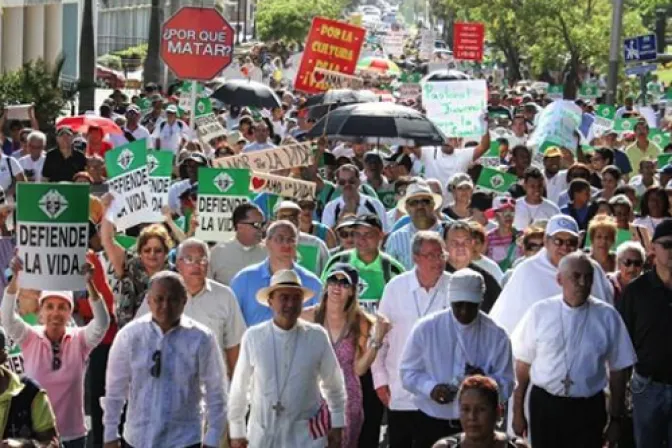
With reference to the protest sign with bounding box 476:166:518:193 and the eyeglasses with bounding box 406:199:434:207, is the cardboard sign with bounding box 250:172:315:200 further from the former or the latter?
the protest sign with bounding box 476:166:518:193

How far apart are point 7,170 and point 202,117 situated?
18.1 ft

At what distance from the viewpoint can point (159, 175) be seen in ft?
49.4

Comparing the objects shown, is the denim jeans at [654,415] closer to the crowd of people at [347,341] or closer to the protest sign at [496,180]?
the crowd of people at [347,341]

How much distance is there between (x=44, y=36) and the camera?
170 feet

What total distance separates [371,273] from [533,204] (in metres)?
4.09

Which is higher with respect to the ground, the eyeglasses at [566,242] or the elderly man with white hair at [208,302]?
the eyeglasses at [566,242]

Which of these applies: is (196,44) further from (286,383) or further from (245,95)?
(286,383)

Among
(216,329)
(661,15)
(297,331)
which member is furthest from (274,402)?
(661,15)

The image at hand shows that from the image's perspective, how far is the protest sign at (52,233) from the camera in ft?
33.7

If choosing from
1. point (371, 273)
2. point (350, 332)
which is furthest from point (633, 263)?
point (350, 332)

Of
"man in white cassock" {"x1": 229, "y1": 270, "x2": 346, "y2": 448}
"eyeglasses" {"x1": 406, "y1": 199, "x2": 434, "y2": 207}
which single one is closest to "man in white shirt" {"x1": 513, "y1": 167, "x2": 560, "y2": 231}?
"eyeglasses" {"x1": 406, "y1": 199, "x2": 434, "y2": 207}

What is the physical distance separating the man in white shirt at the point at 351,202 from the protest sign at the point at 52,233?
455cm

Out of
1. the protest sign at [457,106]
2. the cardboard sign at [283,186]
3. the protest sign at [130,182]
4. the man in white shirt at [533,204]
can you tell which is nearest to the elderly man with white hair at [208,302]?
the protest sign at [130,182]

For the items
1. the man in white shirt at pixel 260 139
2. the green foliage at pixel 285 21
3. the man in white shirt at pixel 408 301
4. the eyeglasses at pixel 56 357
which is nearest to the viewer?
the eyeglasses at pixel 56 357
